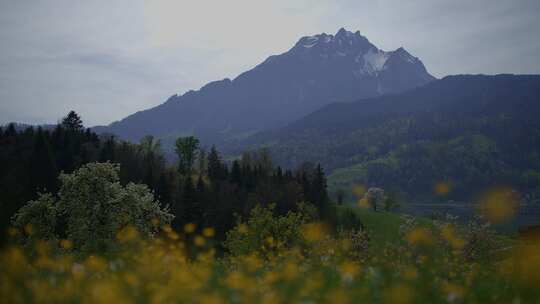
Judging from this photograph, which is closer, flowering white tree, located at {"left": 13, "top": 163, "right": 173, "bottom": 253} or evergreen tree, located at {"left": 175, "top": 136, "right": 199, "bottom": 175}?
flowering white tree, located at {"left": 13, "top": 163, "right": 173, "bottom": 253}

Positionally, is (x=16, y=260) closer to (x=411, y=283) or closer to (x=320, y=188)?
(x=411, y=283)

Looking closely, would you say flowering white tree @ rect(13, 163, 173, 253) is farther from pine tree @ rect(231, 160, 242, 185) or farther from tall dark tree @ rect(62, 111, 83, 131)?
tall dark tree @ rect(62, 111, 83, 131)

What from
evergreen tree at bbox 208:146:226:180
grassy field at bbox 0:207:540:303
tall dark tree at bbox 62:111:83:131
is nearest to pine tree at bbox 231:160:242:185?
evergreen tree at bbox 208:146:226:180

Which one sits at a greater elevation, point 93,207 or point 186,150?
point 186,150

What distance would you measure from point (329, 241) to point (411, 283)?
19.9 ft

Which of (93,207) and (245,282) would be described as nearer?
(245,282)

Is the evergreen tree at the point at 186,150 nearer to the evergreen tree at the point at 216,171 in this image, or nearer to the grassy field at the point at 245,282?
the evergreen tree at the point at 216,171

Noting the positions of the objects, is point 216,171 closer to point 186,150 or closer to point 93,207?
point 186,150

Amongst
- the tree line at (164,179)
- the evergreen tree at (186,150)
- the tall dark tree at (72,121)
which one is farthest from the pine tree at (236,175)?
the tall dark tree at (72,121)

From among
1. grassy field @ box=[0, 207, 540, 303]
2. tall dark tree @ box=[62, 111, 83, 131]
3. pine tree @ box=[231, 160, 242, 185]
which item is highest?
tall dark tree @ box=[62, 111, 83, 131]

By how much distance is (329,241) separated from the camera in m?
12.9

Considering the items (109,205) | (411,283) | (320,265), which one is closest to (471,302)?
(411,283)

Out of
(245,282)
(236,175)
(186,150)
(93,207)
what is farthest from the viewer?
(186,150)

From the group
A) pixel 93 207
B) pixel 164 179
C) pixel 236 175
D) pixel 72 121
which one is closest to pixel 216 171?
pixel 236 175
